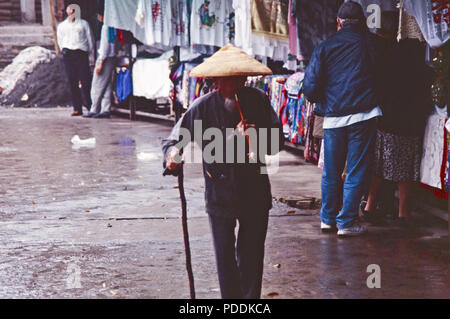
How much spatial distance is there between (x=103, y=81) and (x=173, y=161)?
13956 millimetres

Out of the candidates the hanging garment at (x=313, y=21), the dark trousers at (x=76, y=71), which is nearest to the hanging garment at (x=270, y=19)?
the hanging garment at (x=313, y=21)

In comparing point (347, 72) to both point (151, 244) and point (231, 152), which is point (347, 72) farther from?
point (231, 152)

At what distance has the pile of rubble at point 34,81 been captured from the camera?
21.0 metres

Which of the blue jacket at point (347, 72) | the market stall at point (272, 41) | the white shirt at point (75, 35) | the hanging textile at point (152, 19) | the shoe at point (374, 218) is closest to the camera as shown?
the blue jacket at point (347, 72)

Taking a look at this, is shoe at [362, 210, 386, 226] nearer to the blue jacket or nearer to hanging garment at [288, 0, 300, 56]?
the blue jacket

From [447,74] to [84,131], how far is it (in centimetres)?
948

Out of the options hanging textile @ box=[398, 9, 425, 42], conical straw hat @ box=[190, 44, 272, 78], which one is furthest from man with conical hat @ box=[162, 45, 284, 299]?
hanging textile @ box=[398, 9, 425, 42]

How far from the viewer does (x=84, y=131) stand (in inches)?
595

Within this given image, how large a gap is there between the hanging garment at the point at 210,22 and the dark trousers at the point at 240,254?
9.49m

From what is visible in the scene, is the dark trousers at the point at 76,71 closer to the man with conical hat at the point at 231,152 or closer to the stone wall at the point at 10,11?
the stone wall at the point at 10,11

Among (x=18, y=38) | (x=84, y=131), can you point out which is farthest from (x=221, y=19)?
(x=18, y=38)

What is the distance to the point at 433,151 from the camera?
23.4 feet

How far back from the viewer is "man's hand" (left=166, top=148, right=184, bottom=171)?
14.8 ft

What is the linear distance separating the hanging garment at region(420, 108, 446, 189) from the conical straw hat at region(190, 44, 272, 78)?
9.55ft
